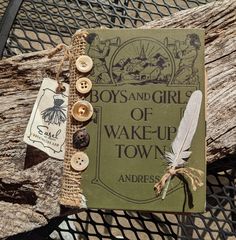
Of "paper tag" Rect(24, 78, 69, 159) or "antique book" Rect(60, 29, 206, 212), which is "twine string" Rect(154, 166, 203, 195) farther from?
"paper tag" Rect(24, 78, 69, 159)

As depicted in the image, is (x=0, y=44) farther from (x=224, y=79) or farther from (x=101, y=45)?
(x=224, y=79)

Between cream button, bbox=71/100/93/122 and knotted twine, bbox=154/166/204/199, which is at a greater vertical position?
cream button, bbox=71/100/93/122

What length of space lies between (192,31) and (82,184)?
26 cm

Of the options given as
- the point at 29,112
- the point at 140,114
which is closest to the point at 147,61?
the point at 140,114

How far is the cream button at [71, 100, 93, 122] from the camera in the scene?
2.49ft

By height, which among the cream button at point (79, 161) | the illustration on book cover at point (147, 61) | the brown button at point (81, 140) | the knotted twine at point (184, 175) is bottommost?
the knotted twine at point (184, 175)

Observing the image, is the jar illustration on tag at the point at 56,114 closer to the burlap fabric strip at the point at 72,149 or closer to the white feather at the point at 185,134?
the burlap fabric strip at the point at 72,149

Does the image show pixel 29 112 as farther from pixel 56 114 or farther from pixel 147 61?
pixel 147 61

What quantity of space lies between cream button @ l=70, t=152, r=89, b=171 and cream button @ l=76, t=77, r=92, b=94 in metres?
0.09

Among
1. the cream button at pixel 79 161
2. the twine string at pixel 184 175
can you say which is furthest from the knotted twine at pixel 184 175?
the cream button at pixel 79 161

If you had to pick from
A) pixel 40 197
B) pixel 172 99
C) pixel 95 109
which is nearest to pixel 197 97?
pixel 172 99

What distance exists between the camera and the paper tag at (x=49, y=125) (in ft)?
2.60

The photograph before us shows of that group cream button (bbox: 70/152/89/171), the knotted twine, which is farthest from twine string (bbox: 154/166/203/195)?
cream button (bbox: 70/152/89/171)

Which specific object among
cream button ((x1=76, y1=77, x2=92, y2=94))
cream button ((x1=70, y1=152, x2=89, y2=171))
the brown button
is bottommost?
cream button ((x1=70, y1=152, x2=89, y2=171))
